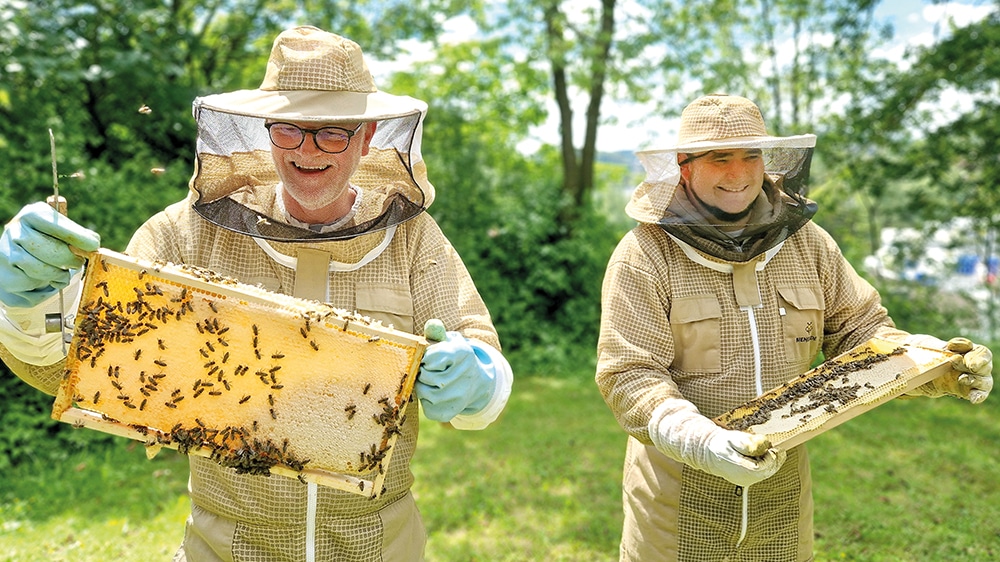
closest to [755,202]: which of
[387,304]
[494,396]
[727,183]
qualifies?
[727,183]

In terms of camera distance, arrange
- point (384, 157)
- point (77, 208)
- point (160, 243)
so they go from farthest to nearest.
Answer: point (77, 208)
point (384, 157)
point (160, 243)

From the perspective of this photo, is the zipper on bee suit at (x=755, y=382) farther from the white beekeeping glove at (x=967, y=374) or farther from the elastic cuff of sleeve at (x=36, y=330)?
the elastic cuff of sleeve at (x=36, y=330)

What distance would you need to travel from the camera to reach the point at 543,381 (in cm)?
854

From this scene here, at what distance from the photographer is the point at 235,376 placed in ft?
6.42

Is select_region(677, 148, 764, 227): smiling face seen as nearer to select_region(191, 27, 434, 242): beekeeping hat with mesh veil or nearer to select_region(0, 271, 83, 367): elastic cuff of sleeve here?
select_region(191, 27, 434, 242): beekeeping hat with mesh veil

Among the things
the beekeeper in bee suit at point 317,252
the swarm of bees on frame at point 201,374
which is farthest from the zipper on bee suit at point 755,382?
the swarm of bees on frame at point 201,374

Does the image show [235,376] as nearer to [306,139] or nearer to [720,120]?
[306,139]

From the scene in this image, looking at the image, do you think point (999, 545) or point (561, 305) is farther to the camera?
point (561, 305)

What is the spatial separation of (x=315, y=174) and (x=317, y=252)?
235 mm

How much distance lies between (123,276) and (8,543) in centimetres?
348

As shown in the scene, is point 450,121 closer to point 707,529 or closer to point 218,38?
point 218,38

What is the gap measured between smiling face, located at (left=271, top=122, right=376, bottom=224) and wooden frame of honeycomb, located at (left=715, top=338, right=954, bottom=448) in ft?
4.58

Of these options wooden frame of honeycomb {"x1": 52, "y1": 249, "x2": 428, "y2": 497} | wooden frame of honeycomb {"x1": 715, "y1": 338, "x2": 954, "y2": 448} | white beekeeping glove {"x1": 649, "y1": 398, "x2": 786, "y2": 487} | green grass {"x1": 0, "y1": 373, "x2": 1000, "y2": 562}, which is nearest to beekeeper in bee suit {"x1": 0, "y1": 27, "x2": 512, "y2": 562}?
wooden frame of honeycomb {"x1": 52, "y1": 249, "x2": 428, "y2": 497}

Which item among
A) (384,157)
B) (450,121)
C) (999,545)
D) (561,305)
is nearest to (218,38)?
(450,121)
